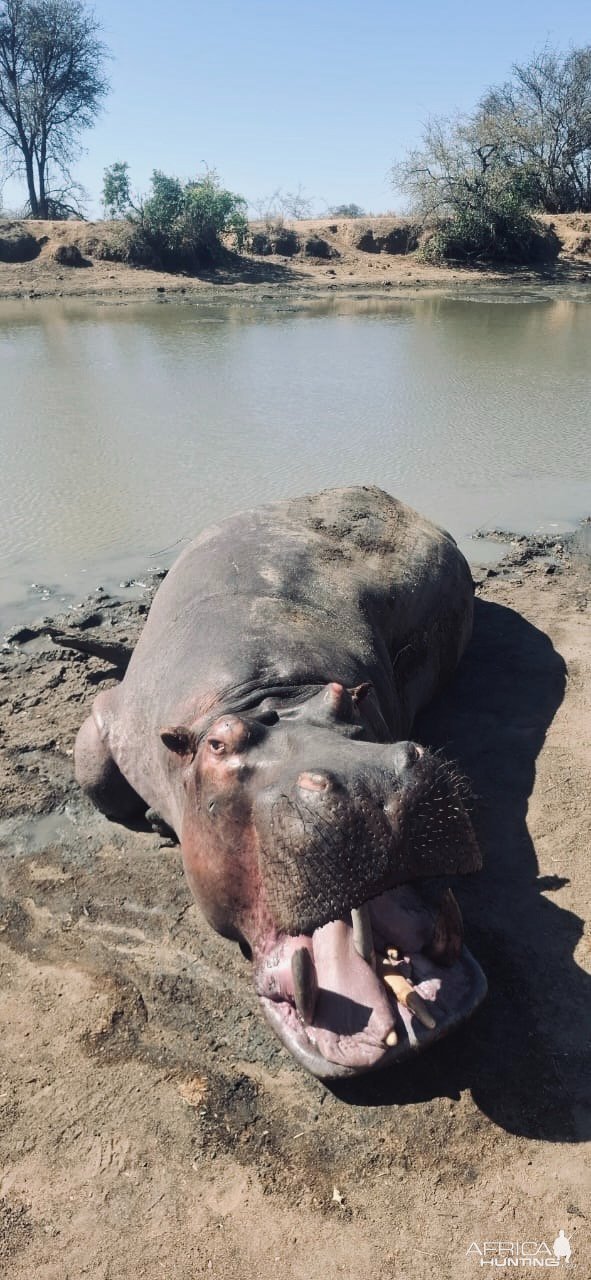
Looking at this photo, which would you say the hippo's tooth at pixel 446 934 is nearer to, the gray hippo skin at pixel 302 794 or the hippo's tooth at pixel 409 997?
the gray hippo skin at pixel 302 794

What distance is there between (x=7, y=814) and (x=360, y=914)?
279 cm

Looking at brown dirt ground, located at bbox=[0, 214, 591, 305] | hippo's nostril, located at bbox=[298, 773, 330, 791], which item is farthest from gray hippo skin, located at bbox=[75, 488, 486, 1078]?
brown dirt ground, located at bbox=[0, 214, 591, 305]

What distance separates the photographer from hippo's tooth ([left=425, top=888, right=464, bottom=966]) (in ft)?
11.2

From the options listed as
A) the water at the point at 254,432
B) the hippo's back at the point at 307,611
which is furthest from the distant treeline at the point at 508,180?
the hippo's back at the point at 307,611

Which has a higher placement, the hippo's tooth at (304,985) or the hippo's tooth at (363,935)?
the hippo's tooth at (363,935)

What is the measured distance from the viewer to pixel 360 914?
3.34 meters

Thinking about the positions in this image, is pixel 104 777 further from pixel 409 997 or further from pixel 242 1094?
pixel 409 997

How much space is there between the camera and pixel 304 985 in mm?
3311

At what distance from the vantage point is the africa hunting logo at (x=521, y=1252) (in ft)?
9.71

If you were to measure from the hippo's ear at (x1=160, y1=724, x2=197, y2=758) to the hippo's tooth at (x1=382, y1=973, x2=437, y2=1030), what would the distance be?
53.4 inches

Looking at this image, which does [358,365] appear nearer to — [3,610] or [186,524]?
[186,524]

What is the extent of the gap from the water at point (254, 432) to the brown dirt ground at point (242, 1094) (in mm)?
3909

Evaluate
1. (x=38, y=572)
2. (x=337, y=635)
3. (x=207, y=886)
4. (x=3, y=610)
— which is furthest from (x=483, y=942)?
(x=38, y=572)

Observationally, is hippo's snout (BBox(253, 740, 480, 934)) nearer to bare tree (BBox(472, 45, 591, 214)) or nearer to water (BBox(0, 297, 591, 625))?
water (BBox(0, 297, 591, 625))
